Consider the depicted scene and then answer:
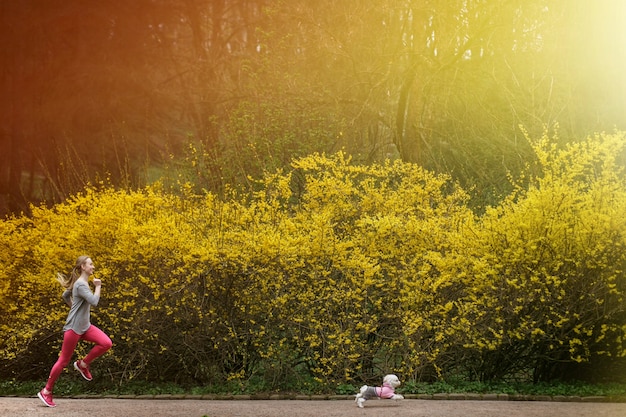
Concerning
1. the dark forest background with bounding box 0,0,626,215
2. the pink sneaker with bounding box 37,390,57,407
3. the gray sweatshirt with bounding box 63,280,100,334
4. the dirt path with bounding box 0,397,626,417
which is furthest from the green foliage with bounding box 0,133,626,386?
the dark forest background with bounding box 0,0,626,215

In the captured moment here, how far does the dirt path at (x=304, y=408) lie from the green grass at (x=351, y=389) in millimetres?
499

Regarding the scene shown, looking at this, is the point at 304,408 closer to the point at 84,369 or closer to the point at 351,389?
the point at 351,389

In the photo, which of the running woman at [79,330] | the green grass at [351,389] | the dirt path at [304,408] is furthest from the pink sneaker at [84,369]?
the green grass at [351,389]

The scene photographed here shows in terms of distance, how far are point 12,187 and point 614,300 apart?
1542cm

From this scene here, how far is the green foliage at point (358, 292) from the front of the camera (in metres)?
9.20

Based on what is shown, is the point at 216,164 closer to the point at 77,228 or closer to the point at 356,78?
the point at 356,78

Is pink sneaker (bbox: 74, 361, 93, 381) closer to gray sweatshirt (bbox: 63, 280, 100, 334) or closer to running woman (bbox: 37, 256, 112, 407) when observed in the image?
running woman (bbox: 37, 256, 112, 407)

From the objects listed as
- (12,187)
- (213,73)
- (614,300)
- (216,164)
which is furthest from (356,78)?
(12,187)

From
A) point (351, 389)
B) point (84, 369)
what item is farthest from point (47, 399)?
point (351, 389)

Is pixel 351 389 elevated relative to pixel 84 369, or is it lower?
lower

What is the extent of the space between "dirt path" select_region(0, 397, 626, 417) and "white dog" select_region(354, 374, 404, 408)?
0.08m

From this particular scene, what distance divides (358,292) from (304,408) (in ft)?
5.14

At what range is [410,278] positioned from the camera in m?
9.70

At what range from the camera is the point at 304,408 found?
27.2 ft
